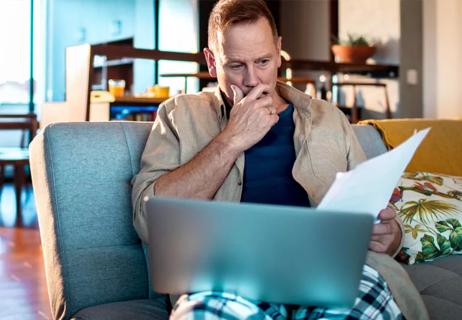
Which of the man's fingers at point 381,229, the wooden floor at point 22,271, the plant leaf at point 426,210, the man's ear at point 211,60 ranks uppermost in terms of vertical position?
the man's ear at point 211,60

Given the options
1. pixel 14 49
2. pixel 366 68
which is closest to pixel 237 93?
pixel 366 68

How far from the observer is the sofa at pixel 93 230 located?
5.16 feet

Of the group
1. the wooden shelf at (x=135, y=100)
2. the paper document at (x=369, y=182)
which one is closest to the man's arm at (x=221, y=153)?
the paper document at (x=369, y=182)

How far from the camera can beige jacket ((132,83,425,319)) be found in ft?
5.20

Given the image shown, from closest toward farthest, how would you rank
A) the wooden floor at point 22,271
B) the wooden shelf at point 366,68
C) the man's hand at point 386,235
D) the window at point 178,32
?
1. the man's hand at point 386,235
2. the wooden floor at point 22,271
3. the wooden shelf at point 366,68
4. the window at point 178,32

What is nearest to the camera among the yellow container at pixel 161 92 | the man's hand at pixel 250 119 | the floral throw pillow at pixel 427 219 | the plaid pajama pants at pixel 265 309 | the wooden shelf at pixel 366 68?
the plaid pajama pants at pixel 265 309

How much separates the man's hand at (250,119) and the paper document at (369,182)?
0.46 m

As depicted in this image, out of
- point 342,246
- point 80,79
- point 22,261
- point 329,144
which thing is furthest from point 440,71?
point 342,246

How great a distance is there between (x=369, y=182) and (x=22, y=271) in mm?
2841

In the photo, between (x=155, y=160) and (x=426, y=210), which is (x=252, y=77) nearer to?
(x=155, y=160)

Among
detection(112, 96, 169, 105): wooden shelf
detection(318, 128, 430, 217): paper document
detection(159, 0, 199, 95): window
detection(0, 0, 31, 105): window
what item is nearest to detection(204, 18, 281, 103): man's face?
detection(318, 128, 430, 217): paper document

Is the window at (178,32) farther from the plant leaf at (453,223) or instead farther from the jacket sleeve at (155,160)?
the jacket sleeve at (155,160)

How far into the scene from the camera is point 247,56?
1656mm

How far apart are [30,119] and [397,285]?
19.7ft
